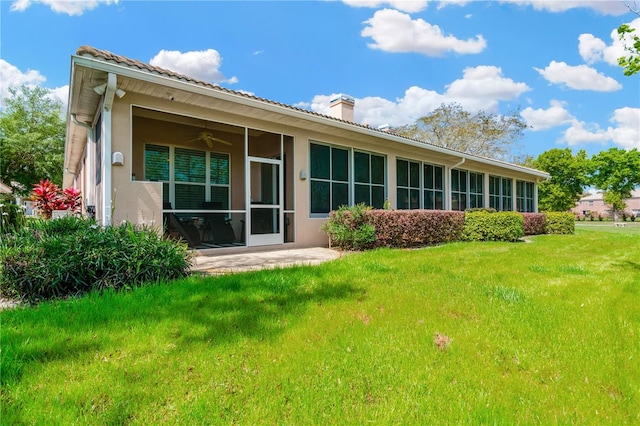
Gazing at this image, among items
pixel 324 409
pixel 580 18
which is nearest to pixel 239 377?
pixel 324 409

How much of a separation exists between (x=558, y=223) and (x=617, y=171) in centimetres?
3250

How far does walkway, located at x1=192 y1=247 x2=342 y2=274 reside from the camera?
5.15 meters

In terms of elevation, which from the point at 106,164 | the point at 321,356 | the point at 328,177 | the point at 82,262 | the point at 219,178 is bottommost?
the point at 321,356

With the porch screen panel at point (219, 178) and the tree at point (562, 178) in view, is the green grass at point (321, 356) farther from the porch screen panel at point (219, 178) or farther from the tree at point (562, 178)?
the tree at point (562, 178)

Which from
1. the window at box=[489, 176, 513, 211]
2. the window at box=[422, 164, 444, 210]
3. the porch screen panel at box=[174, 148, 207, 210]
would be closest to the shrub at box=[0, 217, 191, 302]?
the porch screen panel at box=[174, 148, 207, 210]

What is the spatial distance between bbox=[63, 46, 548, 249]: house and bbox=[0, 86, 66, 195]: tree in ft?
54.4

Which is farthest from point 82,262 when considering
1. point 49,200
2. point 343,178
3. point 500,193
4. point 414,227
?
point 500,193

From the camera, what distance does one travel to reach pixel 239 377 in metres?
2.04

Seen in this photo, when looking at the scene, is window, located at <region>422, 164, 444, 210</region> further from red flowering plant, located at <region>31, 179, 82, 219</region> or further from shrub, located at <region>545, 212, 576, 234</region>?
red flowering plant, located at <region>31, 179, 82, 219</region>

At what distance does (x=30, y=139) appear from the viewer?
23.6 m

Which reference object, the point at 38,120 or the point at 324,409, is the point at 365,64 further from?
the point at 38,120

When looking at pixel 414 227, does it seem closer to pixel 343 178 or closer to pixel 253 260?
pixel 343 178

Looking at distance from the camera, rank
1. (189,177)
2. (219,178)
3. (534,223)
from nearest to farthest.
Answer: (189,177)
(219,178)
(534,223)

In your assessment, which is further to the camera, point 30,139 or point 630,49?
point 30,139
